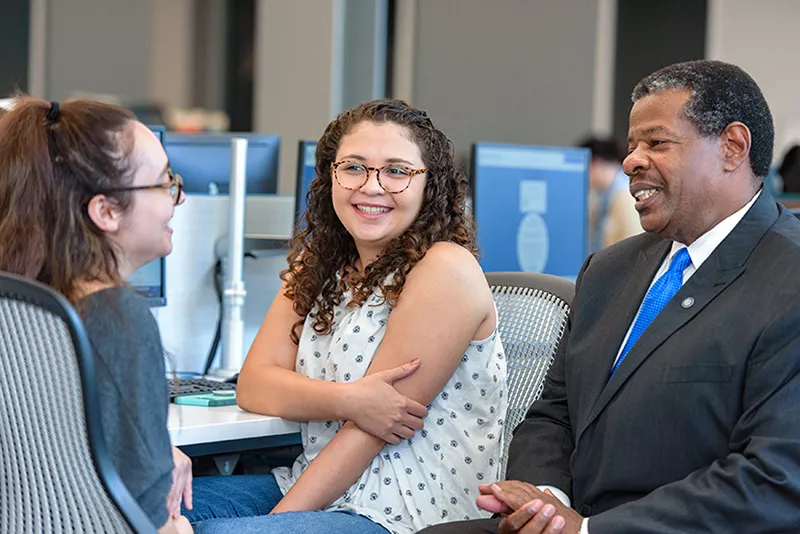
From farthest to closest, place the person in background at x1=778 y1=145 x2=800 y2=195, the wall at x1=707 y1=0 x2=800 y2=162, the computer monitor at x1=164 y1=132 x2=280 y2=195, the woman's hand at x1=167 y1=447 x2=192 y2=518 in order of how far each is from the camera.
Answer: the wall at x1=707 y1=0 x2=800 y2=162
the person in background at x1=778 y1=145 x2=800 y2=195
the computer monitor at x1=164 y1=132 x2=280 y2=195
the woman's hand at x1=167 y1=447 x2=192 y2=518

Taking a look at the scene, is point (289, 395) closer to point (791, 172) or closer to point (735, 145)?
point (735, 145)

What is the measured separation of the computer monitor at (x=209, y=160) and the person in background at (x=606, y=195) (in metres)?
2.18

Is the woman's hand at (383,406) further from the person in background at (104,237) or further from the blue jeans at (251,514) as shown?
the person in background at (104,237)

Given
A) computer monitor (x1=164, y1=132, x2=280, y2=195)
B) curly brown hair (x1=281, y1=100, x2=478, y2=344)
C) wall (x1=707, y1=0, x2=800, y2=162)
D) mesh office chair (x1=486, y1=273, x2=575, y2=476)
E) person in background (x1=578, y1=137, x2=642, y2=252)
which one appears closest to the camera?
curly brown hair (x1=281, y1=100, x2=478, y2=344)

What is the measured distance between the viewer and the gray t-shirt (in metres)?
1.27

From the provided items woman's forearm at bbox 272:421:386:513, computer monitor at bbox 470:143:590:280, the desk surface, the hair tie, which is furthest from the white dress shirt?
computer monitor at bbox 470:143:590:280

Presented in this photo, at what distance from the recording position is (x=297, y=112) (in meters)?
5.54

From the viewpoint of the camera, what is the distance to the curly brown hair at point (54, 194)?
1.32 metres

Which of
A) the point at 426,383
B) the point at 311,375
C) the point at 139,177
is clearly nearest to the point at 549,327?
the point at 426,383

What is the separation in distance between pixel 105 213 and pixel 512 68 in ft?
17.5

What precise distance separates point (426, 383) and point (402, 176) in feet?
1.27

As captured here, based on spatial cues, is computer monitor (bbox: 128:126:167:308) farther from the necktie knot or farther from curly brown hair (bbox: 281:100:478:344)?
the necktie knot

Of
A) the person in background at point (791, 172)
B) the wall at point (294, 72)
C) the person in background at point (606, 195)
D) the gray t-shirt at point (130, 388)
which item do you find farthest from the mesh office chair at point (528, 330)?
the person in background at point (791, 172)


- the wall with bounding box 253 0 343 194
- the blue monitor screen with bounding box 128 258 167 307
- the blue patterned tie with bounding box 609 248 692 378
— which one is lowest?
the blue monitor screen with bounding box 128 258 167 307
